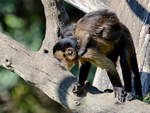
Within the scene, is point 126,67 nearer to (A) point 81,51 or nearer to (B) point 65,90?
(A) point 81,51

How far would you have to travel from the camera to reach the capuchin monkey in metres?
4.52

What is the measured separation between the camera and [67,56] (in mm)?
4621

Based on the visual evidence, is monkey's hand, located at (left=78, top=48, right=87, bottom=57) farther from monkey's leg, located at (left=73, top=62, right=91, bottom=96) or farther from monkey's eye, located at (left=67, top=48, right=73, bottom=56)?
monkey's leg, located at (left=73, top=62, right=91, bottom=96)

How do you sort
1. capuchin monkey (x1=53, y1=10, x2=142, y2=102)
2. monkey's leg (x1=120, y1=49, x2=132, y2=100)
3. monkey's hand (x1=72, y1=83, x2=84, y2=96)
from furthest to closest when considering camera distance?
monkey's leg (x1=120, y1=49, x2=132, y2=100), capuchin monkey (x1=53, y1=10, x2=142, y2=102), monkey's hand (x1=72, y1=83, x2=84, y2=96)

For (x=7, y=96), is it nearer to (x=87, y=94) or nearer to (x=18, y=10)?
(x=18, y=10)

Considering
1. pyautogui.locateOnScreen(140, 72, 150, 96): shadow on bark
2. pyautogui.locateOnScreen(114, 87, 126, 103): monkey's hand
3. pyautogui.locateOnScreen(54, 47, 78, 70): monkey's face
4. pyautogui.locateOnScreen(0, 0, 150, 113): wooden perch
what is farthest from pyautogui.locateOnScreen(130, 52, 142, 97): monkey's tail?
pyautogui.locateOnScreen(0, 0, 150, 113): wooden perch

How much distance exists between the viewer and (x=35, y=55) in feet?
14.1

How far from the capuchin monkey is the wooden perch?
0.25 meters

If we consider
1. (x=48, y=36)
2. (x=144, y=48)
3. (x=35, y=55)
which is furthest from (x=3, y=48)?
(x=144, y=48)

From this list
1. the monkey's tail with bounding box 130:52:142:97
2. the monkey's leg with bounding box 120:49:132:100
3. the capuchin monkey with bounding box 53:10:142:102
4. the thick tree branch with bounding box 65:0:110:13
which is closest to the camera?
the capuchin monkey with bounding box 53:10:142:102

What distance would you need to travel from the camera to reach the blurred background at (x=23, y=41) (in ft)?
25.9

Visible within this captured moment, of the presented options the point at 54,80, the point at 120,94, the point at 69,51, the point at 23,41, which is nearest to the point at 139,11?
the point at 69,51

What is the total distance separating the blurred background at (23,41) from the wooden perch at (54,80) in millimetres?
3329

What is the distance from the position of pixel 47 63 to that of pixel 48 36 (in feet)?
2.41
